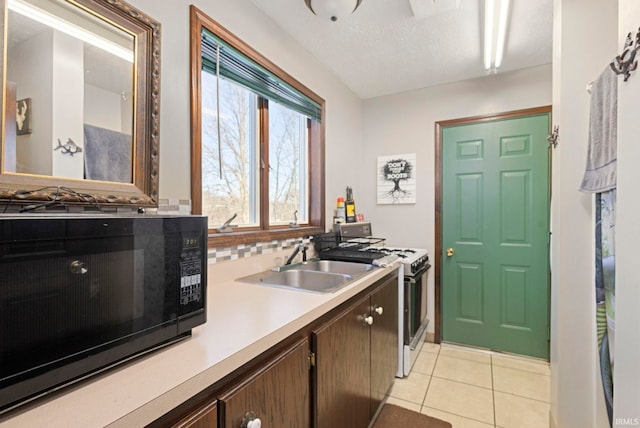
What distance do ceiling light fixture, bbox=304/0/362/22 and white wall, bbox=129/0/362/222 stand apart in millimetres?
368

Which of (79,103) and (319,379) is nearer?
(79,103)

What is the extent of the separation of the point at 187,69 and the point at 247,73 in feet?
1.42

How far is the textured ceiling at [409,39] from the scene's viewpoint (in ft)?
5.74

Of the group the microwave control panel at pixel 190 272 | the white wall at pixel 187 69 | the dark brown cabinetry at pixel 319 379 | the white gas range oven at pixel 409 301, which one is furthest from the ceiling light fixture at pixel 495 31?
the microwave control panel at pixel 190 272

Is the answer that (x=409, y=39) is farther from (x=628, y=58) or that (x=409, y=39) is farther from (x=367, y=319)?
(x=367, y=319)

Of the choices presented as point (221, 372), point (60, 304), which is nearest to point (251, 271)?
point (221, 372)

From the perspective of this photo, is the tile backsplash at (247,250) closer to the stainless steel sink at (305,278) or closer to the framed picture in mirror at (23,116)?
the stainless steel sink at (305,278)

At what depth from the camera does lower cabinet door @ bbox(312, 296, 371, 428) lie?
3.71ft

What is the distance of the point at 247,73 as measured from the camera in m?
1.69

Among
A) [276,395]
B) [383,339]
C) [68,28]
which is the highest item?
[68,28]

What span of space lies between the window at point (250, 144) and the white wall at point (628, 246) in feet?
4.98

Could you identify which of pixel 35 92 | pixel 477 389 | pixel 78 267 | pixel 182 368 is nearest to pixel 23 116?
pixel 35 92

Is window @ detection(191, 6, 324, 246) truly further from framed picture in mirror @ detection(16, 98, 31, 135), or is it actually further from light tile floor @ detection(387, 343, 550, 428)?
light tile floor @ detection(387, 343, 550, 428)

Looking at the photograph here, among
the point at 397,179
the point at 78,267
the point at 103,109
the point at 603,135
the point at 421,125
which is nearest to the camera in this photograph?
the point at 78,267
